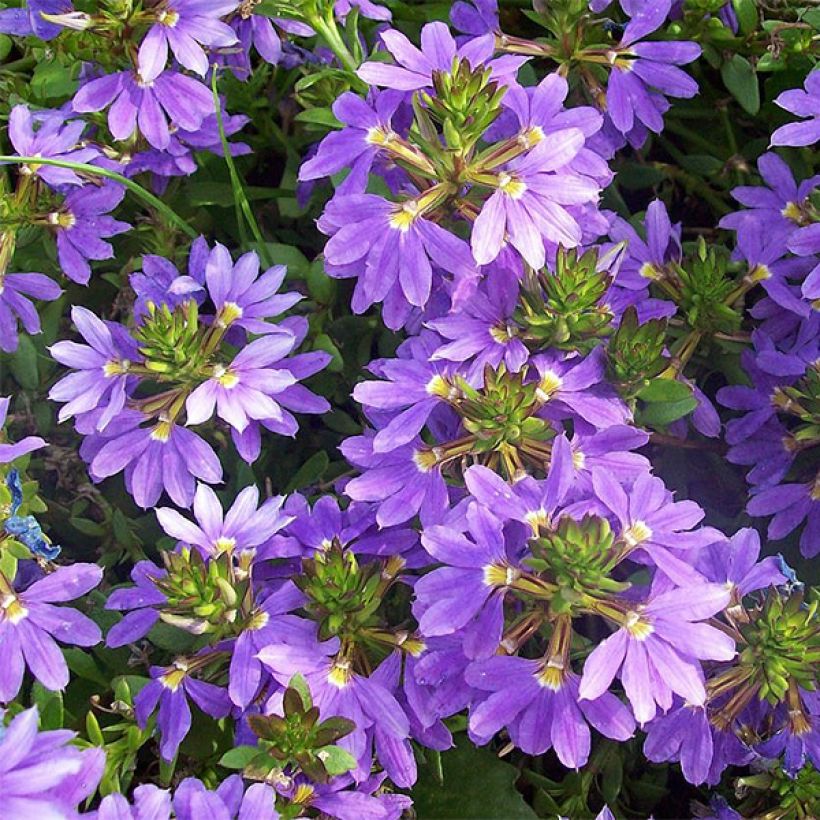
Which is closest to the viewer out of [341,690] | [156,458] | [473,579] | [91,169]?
[473,579]

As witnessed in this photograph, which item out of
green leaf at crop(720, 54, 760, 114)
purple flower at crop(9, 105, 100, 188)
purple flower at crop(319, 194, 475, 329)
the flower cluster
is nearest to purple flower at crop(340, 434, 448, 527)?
the flower cluster

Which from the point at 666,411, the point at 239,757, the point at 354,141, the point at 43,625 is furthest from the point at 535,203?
the point at 43,625

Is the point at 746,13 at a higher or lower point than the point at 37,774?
higher

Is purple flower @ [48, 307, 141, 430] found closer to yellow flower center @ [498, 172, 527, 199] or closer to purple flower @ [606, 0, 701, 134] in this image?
yellow flower center @ [498, 172, 527, 199]

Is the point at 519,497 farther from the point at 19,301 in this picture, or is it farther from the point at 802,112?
the point at 19,301

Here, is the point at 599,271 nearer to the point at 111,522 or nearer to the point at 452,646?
the point at 452,646

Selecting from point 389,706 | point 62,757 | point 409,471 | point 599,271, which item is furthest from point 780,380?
point 62,757
